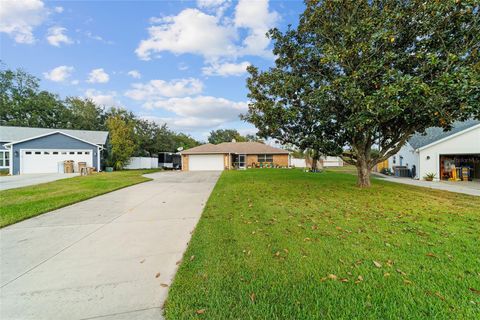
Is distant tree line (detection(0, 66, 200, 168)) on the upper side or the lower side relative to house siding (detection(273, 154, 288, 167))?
upper

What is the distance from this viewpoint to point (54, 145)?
1981 centimetres

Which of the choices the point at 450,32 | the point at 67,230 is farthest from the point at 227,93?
the point at 67,230

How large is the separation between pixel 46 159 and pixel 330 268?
83.0 ft

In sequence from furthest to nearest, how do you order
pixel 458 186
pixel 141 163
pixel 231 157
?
pixel 141 163
pixel 231 157
pixel 458 186

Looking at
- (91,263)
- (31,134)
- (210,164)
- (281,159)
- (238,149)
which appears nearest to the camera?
(91,263)

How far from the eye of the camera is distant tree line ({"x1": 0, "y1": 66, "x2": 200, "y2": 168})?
3160 cm

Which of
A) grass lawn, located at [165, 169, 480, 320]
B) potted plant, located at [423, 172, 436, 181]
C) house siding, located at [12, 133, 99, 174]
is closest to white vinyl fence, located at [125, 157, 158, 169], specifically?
house siding, located at [12, 133, 99, 174]

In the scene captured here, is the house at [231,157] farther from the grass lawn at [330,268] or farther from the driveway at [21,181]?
the grass lawn at [330,268]

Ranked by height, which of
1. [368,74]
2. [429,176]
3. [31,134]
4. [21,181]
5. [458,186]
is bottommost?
[458,186]

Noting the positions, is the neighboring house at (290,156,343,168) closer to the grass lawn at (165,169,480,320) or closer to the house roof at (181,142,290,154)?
the house roof at (181,142,290,154)

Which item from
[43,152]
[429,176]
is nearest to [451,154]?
[429,176]

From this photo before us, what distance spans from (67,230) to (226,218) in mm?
3329

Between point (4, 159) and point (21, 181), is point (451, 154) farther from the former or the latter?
point (4, 159)

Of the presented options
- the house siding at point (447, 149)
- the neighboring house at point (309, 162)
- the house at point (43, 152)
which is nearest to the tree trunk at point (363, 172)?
the neighboring house at point (309, 162)
